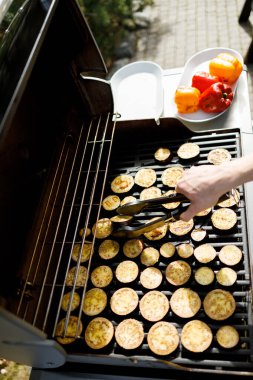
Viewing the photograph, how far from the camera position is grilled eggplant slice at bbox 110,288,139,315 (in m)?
2.33

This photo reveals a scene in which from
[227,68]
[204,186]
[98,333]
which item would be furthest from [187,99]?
[98,333]

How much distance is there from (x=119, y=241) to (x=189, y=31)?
6.17 m

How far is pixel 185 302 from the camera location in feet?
7.49

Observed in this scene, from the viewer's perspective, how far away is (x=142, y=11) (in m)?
8.00

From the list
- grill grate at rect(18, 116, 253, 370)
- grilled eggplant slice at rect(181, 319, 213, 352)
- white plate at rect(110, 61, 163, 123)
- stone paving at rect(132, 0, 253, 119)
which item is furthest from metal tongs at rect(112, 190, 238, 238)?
stone paving at rect(132, 0, 253, 119)

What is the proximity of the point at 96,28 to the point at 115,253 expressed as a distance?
556 centimetres

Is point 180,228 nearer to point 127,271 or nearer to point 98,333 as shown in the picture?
point 127,271

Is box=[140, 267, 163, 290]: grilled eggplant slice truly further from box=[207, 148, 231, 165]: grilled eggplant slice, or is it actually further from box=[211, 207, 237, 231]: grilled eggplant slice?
box=[207, 148, 231, 165]: grilled eggplant slice

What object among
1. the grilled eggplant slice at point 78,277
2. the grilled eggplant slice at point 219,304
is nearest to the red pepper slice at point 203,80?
the grilled eggplant slice at point 219,304

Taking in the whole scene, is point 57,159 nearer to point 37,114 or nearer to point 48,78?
point 37,114

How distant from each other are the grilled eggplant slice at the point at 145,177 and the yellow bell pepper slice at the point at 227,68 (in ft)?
4.02

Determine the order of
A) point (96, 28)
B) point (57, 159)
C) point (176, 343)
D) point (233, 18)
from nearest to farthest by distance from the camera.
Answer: point (176, 343) < point (57, 159) < point (96, 28) < point (233, 18)

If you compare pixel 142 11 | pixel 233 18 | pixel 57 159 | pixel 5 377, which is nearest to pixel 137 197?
pixel 57 159

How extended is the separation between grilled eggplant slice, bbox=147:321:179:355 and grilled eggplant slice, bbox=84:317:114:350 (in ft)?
0.92
